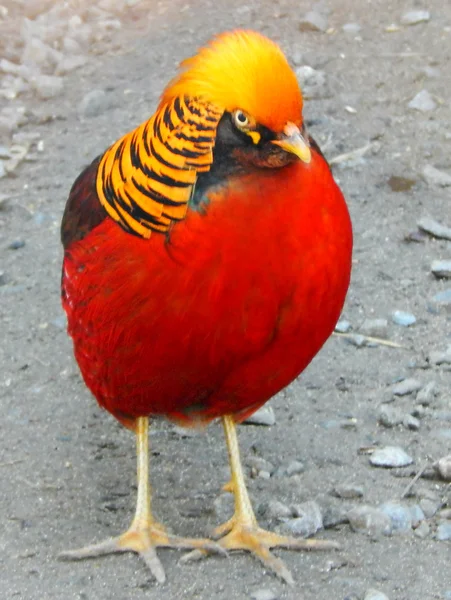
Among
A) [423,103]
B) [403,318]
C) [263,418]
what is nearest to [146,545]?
[263,418]

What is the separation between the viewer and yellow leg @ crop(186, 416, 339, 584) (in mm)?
3436

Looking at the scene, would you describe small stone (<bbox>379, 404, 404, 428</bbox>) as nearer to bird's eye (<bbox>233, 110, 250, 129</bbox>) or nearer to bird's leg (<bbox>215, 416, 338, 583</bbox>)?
bird's leg (<bbox>215, 416, 338, 583</bbox>)

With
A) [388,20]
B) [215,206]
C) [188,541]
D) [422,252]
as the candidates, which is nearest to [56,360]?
[188,541]

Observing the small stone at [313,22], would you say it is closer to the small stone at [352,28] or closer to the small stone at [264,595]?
the small stone at [352,28]

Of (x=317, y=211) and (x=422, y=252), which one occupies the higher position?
(x=317, y=211)

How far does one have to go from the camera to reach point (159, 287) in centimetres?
295

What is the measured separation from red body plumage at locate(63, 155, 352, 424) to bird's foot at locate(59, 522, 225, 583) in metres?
0.44

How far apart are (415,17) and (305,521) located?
415 centimetres

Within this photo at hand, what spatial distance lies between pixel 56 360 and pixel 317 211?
201 cm

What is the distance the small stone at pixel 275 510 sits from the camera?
369cm

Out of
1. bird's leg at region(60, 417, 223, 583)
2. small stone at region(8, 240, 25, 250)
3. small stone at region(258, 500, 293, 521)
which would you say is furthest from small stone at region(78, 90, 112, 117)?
small stone at region(258, 500, 293, 521)

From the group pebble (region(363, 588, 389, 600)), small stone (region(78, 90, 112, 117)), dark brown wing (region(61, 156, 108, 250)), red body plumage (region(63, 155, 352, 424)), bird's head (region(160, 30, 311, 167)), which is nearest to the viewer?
bird's head (region(160, 30, 311, 167))

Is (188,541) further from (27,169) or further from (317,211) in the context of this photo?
(27,169)

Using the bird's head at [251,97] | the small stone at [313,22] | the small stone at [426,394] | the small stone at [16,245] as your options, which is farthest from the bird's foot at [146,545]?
the small stone at [313,22]
